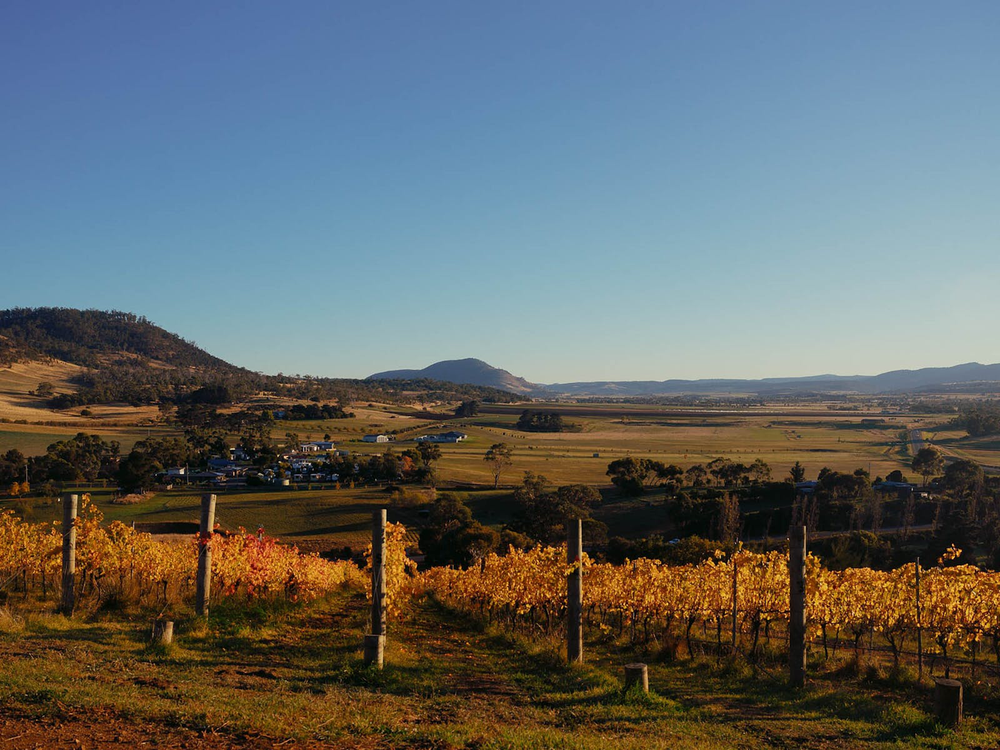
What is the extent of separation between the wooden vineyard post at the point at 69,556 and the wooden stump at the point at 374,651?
23.9 ft

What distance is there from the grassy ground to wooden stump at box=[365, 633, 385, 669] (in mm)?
221

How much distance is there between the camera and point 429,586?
989 inches

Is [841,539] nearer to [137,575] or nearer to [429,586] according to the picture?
[429,586]

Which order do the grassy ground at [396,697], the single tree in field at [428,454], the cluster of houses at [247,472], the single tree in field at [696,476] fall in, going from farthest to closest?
the single tree in field at [428,454]
the cluster of houses at [247,472]
the single tree in field at [696,476]
the grassy ground at [396,697]

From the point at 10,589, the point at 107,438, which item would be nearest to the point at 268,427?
the point at 107,438

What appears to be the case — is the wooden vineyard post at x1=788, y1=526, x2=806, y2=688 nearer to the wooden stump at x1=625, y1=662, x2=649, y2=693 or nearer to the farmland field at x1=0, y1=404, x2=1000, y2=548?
the wooden stump at x1=625, y1=662, x2=649, y2=693

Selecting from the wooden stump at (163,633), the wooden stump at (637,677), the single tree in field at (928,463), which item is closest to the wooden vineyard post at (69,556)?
the wooden stump at (163,633)

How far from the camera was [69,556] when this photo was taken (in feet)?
47.5

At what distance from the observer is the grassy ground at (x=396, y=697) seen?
759 cm

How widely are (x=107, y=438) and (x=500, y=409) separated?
377 ft

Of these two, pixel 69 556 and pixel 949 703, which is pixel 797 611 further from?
pixel 69 556

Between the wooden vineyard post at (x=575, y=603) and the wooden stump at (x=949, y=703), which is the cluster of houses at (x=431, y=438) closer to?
the wooden vineyard post at (x=575, y=603)

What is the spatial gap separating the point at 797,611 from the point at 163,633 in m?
11.3

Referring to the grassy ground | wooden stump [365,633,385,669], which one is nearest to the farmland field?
the grassy ground
